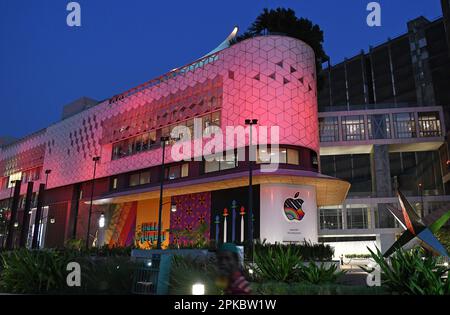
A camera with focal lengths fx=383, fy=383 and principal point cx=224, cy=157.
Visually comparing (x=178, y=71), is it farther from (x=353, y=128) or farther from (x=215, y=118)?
(x=353, y=128)

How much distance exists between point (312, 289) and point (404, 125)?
5211 centimetres

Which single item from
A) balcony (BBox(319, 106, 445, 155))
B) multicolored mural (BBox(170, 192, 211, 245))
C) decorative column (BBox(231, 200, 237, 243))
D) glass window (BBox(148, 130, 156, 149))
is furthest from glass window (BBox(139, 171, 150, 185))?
balcony (BBox(319, 106, 445, 155))

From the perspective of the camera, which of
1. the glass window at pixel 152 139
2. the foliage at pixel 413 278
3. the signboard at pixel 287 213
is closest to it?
the foliage at pixel 413 278

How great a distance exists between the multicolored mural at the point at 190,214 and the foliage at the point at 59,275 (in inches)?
804

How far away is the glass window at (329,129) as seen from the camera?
56.2 meters

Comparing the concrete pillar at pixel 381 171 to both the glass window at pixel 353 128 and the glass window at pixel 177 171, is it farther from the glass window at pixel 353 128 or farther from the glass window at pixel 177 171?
the glass window at pixel 177 171

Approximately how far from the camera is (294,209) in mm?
32031

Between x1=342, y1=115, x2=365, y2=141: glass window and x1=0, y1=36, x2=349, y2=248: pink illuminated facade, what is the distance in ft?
55.6

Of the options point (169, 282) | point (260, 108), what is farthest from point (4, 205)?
point (169, 282)

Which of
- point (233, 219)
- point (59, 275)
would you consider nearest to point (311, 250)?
point (233, 219)

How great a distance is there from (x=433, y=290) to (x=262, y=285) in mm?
3823

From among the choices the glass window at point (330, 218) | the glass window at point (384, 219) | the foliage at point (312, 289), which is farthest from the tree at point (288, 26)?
the foliage at point (312, 289)

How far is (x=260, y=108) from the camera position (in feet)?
109
